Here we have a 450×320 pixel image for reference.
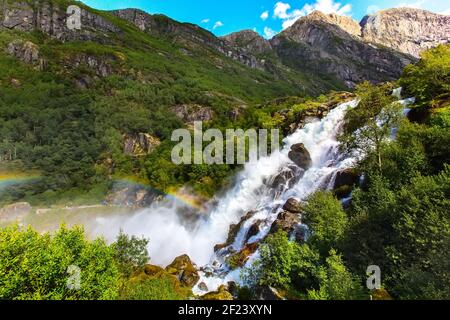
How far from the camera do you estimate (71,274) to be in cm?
2514

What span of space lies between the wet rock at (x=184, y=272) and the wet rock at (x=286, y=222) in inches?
520

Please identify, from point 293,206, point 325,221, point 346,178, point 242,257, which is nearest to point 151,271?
point 242,257

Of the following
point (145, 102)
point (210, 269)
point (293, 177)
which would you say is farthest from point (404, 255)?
point (145, 102)

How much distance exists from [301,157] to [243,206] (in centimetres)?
1897

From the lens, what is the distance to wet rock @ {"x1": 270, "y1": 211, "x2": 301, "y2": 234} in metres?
43.8

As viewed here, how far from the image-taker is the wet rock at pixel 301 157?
6831 centimetres

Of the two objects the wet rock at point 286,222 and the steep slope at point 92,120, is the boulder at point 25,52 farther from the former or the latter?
the wet rock at point 286,222

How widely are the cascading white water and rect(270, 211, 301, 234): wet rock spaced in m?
5.60

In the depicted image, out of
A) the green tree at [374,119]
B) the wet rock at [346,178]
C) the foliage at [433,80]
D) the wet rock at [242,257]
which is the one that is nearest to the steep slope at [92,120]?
the wet rock at [242,257]

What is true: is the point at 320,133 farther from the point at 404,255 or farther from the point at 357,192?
the point at 404,255

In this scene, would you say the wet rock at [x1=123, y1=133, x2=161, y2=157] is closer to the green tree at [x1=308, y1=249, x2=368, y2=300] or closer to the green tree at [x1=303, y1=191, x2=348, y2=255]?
the green tree at [x1=303, y1=191, x2=348, y2=255]

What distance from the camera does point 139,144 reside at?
14350cm

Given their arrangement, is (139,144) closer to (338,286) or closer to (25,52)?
(25,52)

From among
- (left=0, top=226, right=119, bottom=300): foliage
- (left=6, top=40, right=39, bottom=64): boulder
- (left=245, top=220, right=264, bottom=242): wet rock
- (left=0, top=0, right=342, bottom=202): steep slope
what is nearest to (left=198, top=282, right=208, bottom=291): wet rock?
(left=245, top=220, right=264, bottom=242): wet rock
